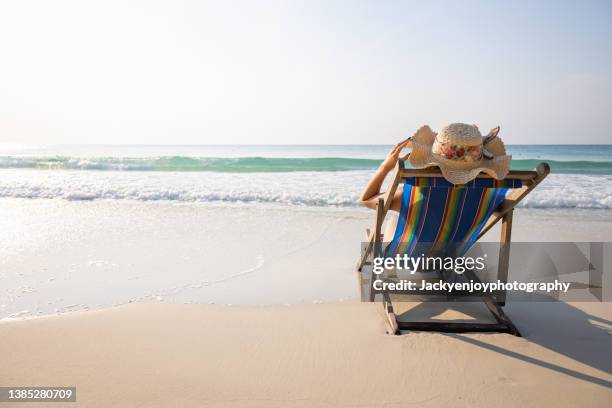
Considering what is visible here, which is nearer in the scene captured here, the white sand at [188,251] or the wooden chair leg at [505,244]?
the wooden chair leg at [505,244]

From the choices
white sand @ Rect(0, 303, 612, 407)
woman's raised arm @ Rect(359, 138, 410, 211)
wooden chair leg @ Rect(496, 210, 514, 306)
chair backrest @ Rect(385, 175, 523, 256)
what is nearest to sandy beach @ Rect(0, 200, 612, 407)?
white sand @ Rect(0, 303, 612, 407)

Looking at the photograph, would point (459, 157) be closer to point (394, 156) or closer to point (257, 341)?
point (394, 156)

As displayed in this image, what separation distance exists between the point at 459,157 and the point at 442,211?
42 centimetres

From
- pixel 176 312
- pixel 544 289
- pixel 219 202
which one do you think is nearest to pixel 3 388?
pixel 176 312

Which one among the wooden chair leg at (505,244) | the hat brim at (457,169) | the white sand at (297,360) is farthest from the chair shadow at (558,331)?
the hat brim at (457,169)

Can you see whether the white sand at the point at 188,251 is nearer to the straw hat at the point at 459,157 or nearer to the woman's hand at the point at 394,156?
the woman's hand at the point at 394,156

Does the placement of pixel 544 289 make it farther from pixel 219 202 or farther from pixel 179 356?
pixel 219 202

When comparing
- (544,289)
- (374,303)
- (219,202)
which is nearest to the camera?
(374,303)

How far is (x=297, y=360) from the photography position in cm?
235

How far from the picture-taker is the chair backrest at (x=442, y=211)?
2398 millimetres

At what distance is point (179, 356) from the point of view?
235 centimetres

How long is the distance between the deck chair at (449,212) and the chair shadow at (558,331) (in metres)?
0.16

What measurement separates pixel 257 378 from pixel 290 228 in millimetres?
3673

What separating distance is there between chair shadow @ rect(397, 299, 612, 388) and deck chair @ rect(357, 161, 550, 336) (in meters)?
0.16
